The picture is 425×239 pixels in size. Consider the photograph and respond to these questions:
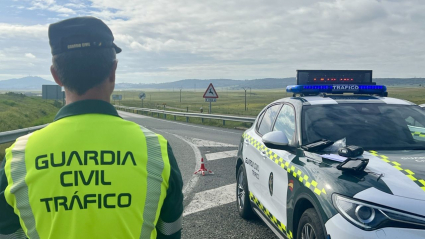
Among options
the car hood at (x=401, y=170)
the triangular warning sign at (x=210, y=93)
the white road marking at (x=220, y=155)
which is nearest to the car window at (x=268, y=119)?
the car hood at (x=401, y=170)

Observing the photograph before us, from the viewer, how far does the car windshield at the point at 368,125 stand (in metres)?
4.34

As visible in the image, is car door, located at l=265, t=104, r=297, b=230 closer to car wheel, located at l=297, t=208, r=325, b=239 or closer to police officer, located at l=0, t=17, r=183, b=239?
car wheel, located at l=297, t=208, r=325, b=239

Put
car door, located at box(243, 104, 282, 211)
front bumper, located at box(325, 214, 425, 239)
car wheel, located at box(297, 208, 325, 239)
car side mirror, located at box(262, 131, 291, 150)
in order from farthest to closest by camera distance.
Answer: car door, located at box(243, 104, 282, 211)
car side mirror, located at box(262, 131, 291, 150)
car wheel, located at box(297, 208, 325, 239)
front bumper, located at box(325, 214, 425, 239)

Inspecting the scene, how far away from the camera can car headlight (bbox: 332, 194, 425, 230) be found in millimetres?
2797

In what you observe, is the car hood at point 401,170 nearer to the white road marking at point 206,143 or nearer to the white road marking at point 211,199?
the white road marking at point 211,199

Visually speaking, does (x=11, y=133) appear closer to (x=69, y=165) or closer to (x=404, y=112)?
(x=404, y=112)

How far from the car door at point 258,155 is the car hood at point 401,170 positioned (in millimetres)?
1405

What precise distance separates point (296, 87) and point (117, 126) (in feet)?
13.2

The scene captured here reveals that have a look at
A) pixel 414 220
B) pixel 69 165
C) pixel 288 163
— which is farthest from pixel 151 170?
pixel 288 163

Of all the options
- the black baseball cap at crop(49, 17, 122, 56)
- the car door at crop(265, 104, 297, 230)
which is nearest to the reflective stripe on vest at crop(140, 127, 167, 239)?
the black baseball cap at crop(49, 17, 122, 56)

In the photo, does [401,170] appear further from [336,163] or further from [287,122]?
[287,122]

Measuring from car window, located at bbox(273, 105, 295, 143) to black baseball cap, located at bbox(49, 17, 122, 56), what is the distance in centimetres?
310

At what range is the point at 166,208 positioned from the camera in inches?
70.6

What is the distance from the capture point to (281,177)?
14.0ft
